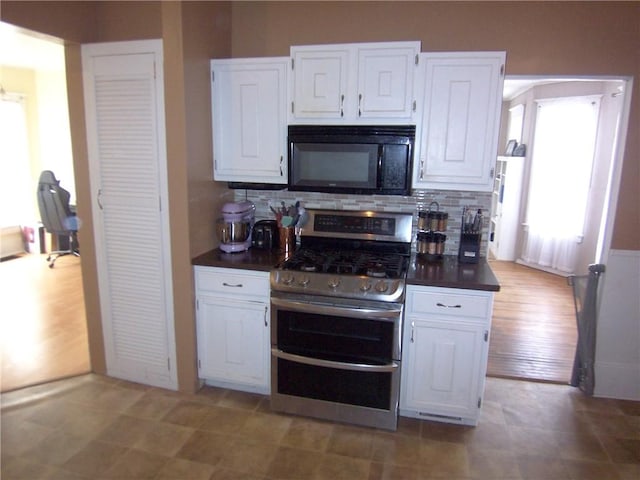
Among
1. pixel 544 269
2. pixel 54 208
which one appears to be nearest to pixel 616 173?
pixel 544 269

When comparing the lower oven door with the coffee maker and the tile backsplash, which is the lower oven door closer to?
the coffee maker

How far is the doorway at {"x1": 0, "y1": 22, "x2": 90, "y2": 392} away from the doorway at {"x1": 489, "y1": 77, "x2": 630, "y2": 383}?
10.6 ft

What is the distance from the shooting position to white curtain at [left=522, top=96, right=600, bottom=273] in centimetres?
511

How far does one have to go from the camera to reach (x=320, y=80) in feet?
8.30

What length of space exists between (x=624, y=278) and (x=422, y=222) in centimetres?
132

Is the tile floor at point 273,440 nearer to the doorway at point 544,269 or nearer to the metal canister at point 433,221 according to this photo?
the doorway at point 544,269

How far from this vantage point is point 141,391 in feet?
9.08

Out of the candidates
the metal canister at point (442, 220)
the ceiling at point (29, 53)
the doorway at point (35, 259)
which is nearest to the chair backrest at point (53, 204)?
the doorway at point (35, 259)

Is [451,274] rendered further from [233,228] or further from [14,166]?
[14,166]

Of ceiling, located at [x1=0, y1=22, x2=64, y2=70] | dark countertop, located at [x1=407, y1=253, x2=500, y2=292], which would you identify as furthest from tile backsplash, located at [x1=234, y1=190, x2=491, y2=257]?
ceiling, located at [x1=0, y1=22, x2=64, y2=70]

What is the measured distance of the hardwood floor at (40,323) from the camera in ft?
9.83

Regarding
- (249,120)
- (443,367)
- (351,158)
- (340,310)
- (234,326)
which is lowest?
(443,367)

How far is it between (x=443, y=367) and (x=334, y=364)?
60cm

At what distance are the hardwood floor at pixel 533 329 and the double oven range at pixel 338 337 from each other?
120cm
